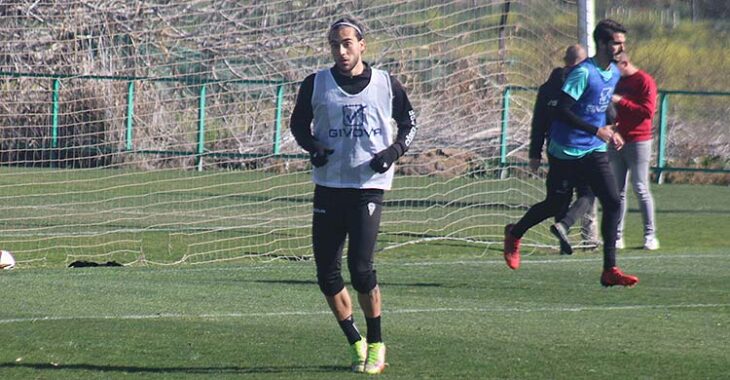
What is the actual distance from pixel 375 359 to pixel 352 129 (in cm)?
116

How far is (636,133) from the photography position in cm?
1442

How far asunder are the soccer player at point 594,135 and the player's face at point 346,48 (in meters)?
3.37

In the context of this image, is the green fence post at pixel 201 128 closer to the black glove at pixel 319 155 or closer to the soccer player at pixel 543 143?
the soccer player at pixel 543 143

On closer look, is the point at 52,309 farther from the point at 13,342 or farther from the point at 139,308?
the point at 13,342

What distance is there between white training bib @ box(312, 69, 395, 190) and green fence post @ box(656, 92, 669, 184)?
18998 mm

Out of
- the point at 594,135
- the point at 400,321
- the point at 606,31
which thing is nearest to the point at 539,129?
the point at 594,135

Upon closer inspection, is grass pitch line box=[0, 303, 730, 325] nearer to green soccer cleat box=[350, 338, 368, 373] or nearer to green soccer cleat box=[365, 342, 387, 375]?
green soccer cleat box=[350, 338, 368, 373]

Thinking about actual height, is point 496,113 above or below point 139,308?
above

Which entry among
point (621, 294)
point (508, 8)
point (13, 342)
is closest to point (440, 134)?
point (508, 8)

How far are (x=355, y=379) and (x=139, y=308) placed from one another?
302 cm

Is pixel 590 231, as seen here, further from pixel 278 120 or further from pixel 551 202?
pixel 278 120

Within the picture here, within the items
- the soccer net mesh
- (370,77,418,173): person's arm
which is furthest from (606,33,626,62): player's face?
the soccer net mesh

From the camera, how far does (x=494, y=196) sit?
19109 mm

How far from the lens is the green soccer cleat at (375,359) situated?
750cm
